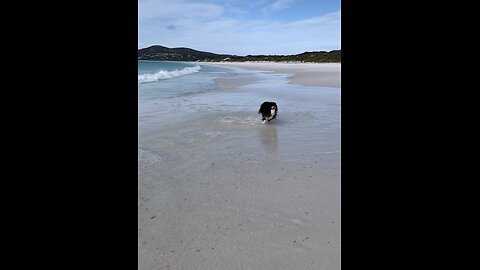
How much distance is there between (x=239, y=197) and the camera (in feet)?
10.1

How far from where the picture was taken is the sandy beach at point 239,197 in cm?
216

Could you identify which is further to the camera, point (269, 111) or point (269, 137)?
point (269, 111)

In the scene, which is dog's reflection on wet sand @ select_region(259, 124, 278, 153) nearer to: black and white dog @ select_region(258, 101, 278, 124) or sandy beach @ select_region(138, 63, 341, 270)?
sandy beach @ select_region(138, 63, 341, 270)

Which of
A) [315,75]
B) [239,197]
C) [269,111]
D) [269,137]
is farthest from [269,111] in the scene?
[315,75]

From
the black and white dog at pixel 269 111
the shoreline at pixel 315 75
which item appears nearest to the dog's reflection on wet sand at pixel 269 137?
the black and white dog at pixel 269 111

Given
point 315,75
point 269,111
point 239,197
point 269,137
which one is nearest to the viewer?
point 239,197

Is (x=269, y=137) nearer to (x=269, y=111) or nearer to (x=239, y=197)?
(x=269, y=111)

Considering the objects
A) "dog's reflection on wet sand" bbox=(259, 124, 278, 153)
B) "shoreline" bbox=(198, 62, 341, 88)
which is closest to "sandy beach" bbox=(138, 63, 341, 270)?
"dog's reflection on wet sand" bbox=(259, 124, 278, 153)

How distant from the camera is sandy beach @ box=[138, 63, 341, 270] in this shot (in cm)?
216
